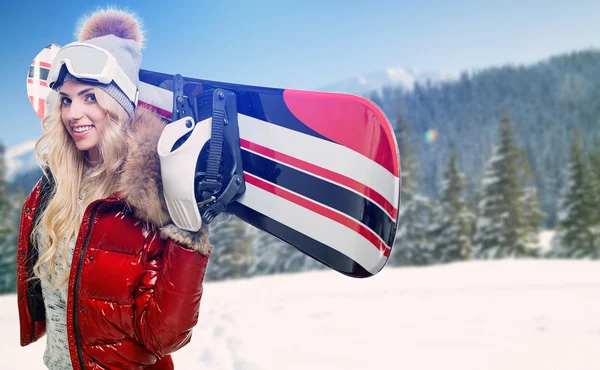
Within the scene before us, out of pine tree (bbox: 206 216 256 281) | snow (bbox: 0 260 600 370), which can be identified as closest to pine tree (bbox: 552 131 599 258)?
pine tree (bbox: 206 216 256 281)

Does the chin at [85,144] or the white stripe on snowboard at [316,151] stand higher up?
the chin at [85,144]

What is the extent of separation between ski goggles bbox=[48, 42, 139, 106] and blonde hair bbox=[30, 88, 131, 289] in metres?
0.05

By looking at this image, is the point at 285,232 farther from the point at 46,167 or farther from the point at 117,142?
the point at 46,167

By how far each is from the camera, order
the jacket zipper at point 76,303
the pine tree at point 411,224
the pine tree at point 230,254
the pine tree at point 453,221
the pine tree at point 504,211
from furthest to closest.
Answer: the pine tree at point 411,224 < the pine tree at point 453,221 < the pine tree at point 504,211 < the pine tree at point 230,254 < the jacket zipper at point 76,303

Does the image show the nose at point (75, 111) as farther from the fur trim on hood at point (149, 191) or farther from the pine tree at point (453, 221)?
the pine tree at point (453, 221)

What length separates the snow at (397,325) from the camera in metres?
2.60

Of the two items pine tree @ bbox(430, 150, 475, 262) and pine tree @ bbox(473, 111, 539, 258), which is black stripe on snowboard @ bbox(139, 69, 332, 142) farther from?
pine tree @ bbox(473, 111, 539, 258)

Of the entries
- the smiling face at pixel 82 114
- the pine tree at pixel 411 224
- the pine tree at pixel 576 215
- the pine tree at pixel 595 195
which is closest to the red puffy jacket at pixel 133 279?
the smiling face at pixel 82 114

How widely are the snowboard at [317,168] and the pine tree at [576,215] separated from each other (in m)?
16.1

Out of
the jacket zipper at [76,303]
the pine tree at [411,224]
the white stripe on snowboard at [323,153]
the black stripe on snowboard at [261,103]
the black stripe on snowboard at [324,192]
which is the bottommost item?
the pine tree at [411,224]

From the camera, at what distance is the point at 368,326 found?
320cm

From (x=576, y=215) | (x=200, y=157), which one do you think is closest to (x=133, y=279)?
(x=200, y=157)

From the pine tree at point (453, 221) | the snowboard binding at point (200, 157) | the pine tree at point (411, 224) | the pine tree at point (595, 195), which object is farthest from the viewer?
the pine tree at point (411, 224)

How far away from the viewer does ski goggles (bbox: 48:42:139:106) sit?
1.16m
